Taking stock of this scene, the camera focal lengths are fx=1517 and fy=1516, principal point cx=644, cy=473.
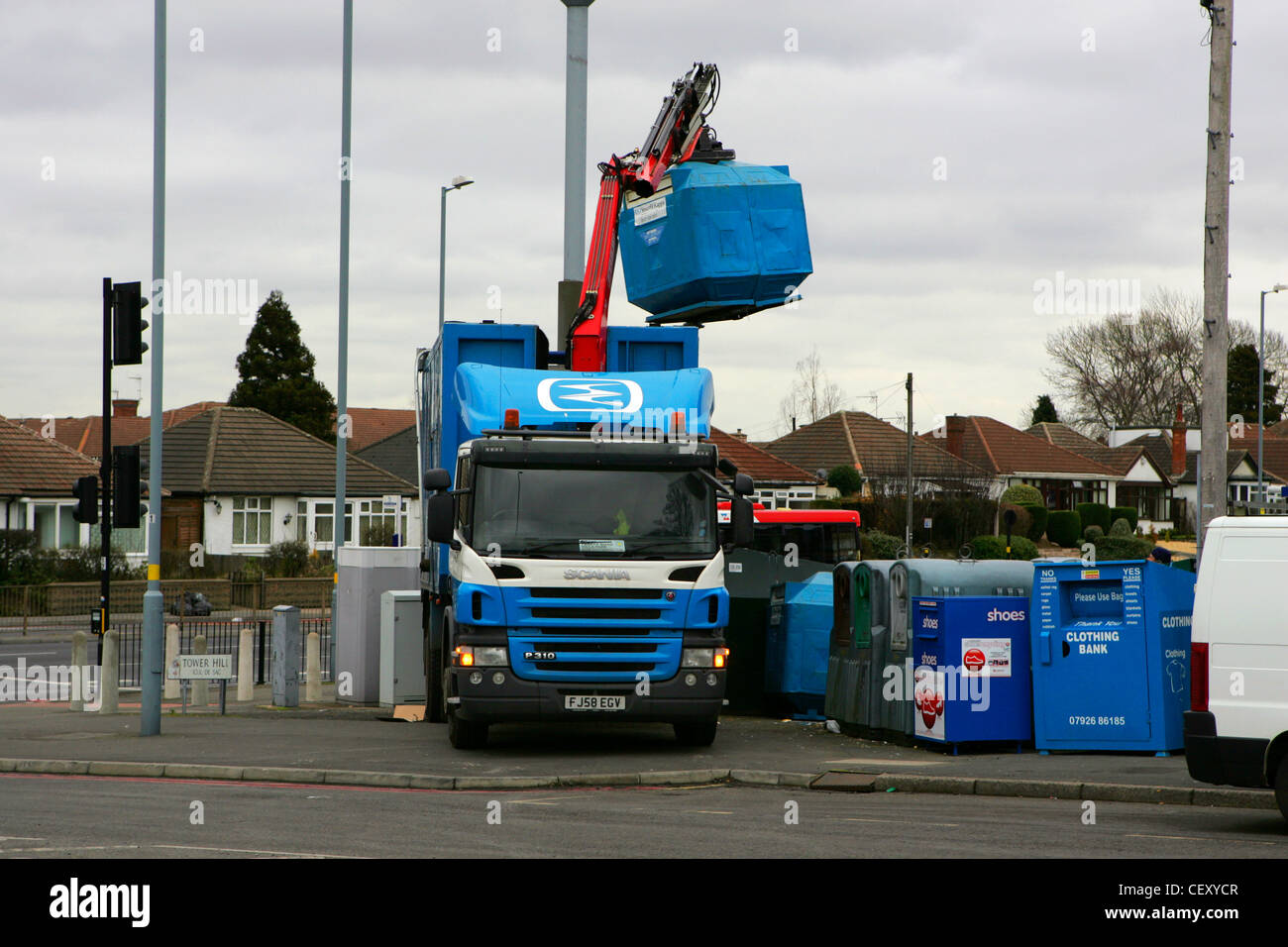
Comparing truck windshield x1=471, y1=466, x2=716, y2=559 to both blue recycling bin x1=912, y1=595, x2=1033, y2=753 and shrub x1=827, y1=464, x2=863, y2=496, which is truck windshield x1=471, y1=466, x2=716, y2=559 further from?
shrub x1=827, y1=464, x2=863, y2=496

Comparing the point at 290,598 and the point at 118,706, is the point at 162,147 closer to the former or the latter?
the point at 118,706

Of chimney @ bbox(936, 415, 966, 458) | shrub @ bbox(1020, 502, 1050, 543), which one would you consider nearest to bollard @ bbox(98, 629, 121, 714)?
shrub @ bbox(1020, 502, 1050, 543)

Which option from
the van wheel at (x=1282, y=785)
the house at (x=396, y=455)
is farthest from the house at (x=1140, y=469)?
the van wheel at (x=1282, y=785)

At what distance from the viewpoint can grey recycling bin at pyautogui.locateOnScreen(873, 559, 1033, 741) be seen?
14023 millimetres

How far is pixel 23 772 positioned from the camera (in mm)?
13695

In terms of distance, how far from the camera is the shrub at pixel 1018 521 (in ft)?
202

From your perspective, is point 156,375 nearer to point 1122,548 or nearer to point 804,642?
point 804,642

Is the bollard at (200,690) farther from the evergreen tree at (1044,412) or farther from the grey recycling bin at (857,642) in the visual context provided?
the evergreen tree at (1044,412)

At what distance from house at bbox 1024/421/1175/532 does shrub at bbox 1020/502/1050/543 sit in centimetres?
2345

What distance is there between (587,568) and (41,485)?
121 ft

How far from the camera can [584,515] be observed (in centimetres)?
1334

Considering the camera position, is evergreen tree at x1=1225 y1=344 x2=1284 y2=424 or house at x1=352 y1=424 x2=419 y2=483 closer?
house at x1=352 y1=424 x2=419 y2=483

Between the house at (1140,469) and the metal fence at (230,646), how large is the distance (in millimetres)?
64265

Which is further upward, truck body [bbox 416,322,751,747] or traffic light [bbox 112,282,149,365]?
traffic light [bbox 112,282,149,365]
